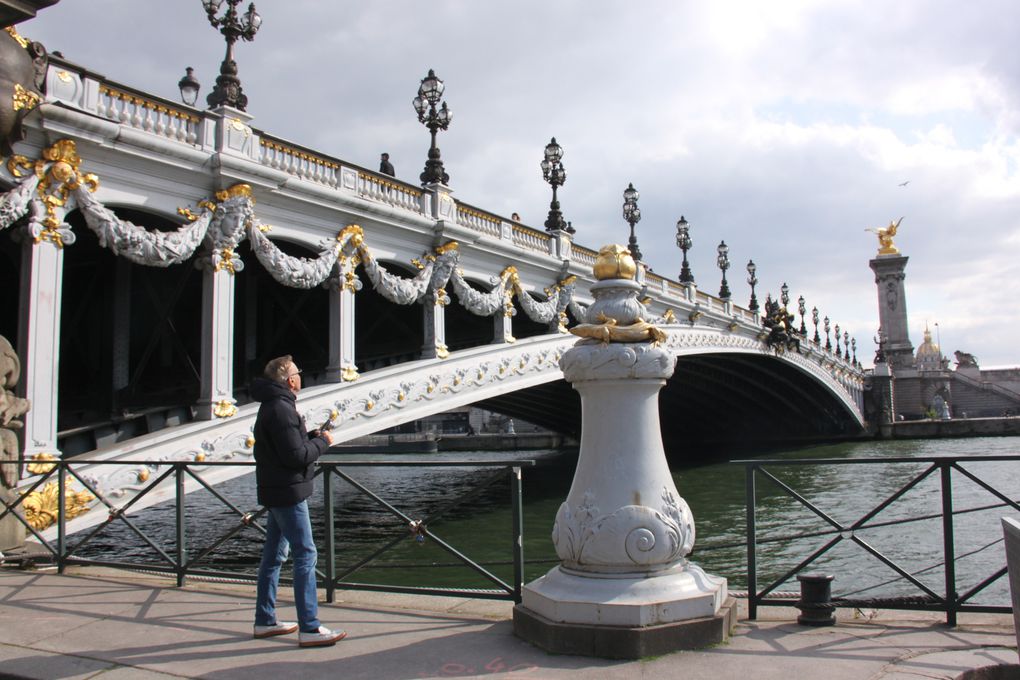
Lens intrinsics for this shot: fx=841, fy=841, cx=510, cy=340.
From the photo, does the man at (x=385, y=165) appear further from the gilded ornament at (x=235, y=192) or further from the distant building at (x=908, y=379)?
the distant building at (x=908, y=379)

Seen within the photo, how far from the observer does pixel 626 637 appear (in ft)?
13.7

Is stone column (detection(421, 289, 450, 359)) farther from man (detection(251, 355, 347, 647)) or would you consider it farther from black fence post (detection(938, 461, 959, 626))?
black fence post (detection(938, 461, 959, 626))

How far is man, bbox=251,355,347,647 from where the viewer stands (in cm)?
479

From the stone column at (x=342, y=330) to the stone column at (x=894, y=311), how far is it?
7587 centimetres

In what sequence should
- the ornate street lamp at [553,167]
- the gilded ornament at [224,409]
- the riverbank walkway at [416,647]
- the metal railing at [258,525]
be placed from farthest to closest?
the ornate street lamp at [553,167] < the gilded ornament at [224,409] < the metal railing at [258,525] < the riverbank walkway at [416,647]

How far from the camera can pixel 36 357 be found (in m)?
10.6

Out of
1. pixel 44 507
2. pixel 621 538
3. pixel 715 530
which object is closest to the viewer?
pixel 621 538

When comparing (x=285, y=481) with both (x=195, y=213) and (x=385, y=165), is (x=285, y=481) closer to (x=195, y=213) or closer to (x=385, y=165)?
(x=195, y=213)

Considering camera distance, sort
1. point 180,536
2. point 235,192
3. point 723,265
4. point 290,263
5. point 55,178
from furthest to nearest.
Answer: point 723,265 < point 290,263 < point 235,192 < point 55,178 < point 180,536

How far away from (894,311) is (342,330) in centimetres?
7790

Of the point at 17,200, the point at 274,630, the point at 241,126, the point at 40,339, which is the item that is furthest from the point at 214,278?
the point at 274,630

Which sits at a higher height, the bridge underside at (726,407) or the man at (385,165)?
the man at (385,165)

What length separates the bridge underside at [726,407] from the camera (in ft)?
121

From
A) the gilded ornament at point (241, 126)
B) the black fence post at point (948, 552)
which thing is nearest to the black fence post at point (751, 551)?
the black fence post at point (948, 552)
